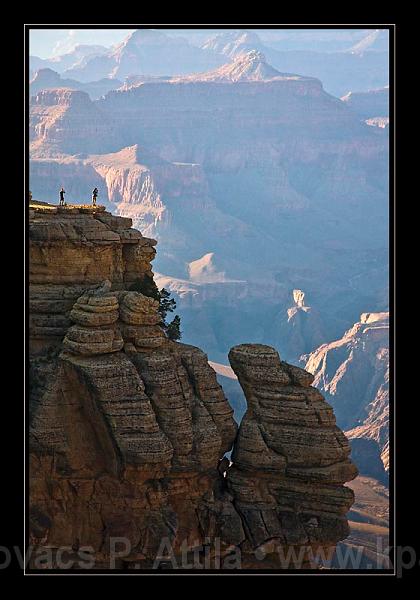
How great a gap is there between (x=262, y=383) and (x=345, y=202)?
158 meters

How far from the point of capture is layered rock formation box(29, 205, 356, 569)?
2714cm

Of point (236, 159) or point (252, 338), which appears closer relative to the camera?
point (252, 338)

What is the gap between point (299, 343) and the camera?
13025cm

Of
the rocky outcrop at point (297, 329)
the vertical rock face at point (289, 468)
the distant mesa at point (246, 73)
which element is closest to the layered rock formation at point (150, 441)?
the vertical rock face at point (289, 468)

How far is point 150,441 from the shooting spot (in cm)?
2694

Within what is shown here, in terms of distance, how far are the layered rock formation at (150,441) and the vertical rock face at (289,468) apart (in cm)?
3

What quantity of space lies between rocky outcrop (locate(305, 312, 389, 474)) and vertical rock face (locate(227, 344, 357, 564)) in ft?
237

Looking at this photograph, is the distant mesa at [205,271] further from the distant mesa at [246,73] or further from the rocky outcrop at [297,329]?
the distant mesa at [246,73]

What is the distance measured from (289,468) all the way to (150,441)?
3478 millimetres

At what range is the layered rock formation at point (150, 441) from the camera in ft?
89.0

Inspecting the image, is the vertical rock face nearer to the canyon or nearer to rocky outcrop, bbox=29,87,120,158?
the canyon

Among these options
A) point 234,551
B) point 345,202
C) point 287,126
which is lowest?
point 234,551
